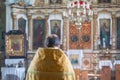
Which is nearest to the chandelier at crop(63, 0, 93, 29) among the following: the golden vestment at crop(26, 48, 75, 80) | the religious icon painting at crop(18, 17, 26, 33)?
the religious icon painting at crop(18, 17, 26, 33)

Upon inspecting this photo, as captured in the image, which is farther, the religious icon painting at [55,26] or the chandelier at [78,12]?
the religious icon painting at [55,26]

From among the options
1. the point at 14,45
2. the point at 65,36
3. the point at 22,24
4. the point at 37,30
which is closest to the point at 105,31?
the point at 65,36

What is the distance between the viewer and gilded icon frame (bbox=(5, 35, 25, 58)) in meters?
16.8

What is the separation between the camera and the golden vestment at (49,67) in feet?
12.5

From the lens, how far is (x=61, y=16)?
18.4 meters

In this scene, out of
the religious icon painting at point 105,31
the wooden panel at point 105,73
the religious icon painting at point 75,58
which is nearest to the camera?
the wooden panel at point 105,73

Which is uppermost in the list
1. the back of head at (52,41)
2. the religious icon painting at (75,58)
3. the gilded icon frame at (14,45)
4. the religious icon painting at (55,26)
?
the back of head at (52,41)

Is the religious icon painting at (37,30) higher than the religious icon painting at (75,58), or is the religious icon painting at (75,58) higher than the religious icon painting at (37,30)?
the religious icon painting at (37,30)

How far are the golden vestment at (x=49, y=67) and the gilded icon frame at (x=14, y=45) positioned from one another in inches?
514

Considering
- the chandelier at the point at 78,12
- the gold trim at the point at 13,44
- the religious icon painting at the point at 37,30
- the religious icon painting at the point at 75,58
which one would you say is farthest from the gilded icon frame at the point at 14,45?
the chandelier at the point at 78,12

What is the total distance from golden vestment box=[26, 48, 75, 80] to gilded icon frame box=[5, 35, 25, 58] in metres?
13.1

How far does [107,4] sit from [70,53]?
3.02 m

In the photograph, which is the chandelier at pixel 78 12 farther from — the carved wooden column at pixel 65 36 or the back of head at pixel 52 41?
the back of head at pixel 52 41

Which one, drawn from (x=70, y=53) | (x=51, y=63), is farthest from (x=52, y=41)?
(x=70, y=53)
